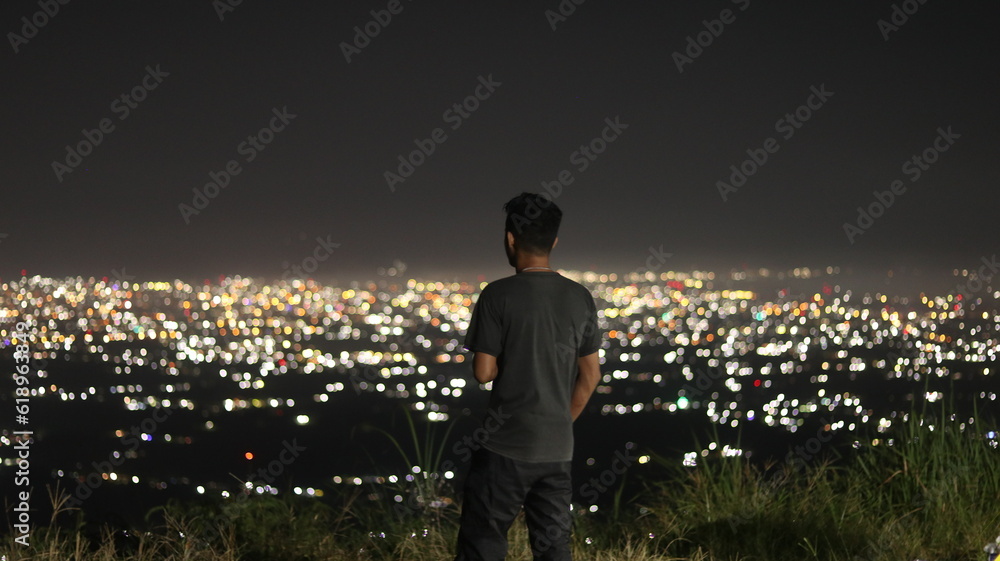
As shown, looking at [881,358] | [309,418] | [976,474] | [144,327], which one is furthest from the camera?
[144,327]

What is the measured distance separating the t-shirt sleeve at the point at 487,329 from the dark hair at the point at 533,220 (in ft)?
0.97

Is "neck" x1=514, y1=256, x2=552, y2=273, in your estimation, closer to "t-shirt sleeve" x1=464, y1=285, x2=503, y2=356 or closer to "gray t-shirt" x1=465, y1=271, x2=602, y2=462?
"gray t-shirt" x1=465, y1=271, x2=602, y2=462

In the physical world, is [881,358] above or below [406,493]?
above

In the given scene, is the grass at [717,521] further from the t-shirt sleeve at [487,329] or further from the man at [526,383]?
the t-shirt sleeve at [487,329]

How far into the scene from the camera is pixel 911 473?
583cm

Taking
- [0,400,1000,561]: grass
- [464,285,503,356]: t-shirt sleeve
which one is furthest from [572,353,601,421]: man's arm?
[0,400,1000,561]: grass

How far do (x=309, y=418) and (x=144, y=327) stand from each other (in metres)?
87.2

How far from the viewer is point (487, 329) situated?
3.44 meters

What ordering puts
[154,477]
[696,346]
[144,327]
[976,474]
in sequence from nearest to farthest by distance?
[976,474] → [154,477] → [696,346] → [144,327]

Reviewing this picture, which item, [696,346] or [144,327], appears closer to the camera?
[696,346]

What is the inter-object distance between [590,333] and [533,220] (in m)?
0.57

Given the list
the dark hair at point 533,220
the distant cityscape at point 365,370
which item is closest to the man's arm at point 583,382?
the dark hair at point 533,220

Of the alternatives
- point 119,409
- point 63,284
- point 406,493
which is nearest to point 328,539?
point 406,493

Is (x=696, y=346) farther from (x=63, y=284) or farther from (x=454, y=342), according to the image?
(x=63, y=284)
